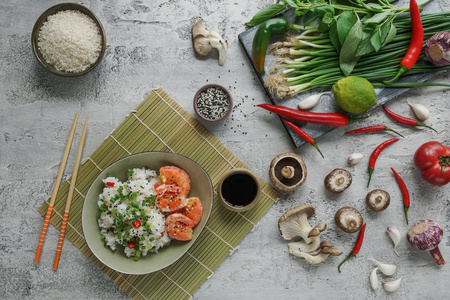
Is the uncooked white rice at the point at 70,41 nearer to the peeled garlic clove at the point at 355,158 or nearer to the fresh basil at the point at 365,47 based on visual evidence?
the fresh basil at the point at 365,47

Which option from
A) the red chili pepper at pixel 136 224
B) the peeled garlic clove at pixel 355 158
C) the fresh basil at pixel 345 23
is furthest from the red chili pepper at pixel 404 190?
the red chili pepper at pixel 136 224

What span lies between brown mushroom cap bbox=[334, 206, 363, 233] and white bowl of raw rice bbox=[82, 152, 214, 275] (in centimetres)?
92

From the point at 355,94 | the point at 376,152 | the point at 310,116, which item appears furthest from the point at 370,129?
the point at 310,116

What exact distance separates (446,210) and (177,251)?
1.95m

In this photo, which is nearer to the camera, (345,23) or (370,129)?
(345,23)

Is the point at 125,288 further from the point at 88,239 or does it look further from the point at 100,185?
the point at 100,185

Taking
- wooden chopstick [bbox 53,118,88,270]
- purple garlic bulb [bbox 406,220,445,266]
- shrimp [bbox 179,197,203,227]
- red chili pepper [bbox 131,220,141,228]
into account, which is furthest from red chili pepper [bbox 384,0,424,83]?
wooden chopstick [bbox 53,118,88,270]

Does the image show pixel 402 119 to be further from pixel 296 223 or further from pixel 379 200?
pixel 296 223

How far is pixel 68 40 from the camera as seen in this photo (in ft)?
7.43

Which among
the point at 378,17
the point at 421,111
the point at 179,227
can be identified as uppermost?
the point at 378,17

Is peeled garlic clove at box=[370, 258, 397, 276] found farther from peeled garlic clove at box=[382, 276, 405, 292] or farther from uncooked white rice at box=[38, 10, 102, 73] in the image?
uncooked white rice at box=[38, 10, 102, 73]

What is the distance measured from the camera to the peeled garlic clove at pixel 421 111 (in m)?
2.52

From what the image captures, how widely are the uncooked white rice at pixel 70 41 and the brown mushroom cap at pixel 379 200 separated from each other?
6.93ft

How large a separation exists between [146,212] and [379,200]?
5.14ft
